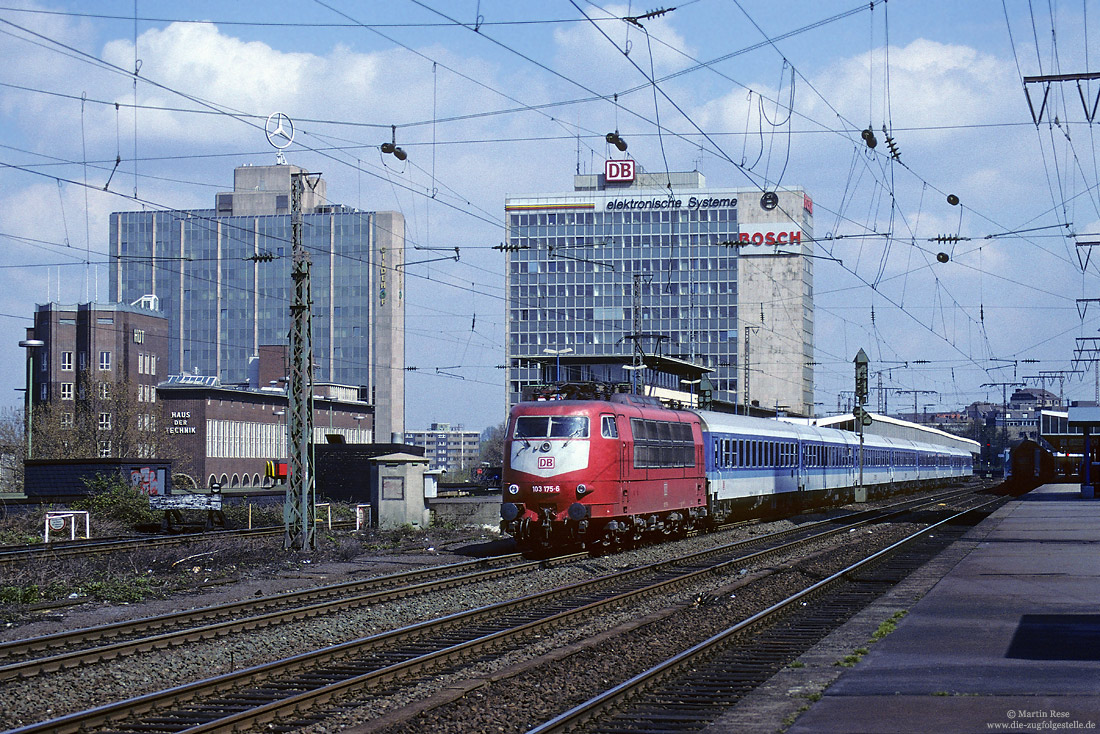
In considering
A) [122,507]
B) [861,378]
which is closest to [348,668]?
[122,507]

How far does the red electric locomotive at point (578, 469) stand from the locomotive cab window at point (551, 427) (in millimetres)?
20

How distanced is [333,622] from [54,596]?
224 inches

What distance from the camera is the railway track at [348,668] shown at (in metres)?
10.5

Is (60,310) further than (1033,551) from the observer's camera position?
Yes

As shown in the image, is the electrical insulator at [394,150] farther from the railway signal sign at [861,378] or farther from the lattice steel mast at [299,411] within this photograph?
the railway signal sign at [861,378]

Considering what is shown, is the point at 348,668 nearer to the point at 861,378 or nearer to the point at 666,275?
the point at 861,378

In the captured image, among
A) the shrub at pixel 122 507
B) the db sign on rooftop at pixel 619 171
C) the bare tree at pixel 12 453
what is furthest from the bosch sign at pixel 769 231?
the shrub at pixel 122 507

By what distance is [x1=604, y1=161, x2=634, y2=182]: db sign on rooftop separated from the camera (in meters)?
162

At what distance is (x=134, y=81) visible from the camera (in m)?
24.2

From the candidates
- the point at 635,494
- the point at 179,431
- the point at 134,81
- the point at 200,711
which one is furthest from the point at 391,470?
the point at 179,431

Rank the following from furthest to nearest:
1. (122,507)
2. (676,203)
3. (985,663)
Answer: (676,203), (122,507), (985,663)

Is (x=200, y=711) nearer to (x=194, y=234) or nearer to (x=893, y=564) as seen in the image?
(x=893, y=564)

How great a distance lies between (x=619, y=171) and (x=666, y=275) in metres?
15.1

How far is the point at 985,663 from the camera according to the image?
1224cm
